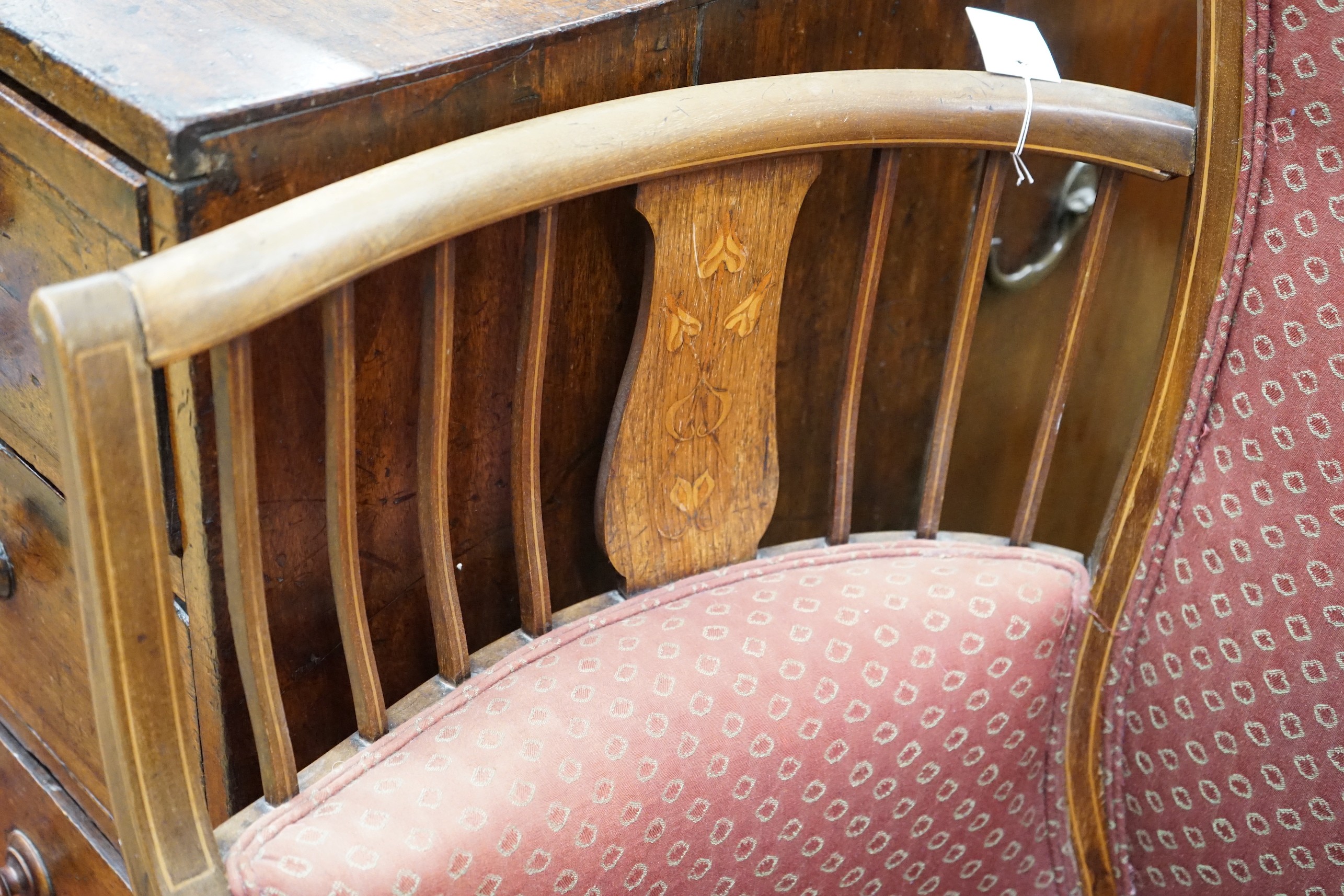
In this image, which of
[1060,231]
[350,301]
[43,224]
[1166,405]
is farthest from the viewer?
[1060,231]

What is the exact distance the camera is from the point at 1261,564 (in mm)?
677

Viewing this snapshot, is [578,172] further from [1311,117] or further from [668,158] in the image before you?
[1311,117]

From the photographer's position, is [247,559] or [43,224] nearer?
[247,559]

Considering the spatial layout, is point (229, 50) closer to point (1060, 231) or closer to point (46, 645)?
point (46, 645)

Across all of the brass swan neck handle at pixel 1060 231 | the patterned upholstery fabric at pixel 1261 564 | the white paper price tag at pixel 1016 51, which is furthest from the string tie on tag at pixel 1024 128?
the brass swan neck handle at pixel 1060 231

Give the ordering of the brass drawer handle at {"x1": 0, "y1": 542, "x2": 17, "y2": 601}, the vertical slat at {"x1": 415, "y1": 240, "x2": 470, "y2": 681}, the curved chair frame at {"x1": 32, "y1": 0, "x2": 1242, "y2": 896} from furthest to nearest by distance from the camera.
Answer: the brass drawer handle at {"x1": 0, "y1": 542, "x2": 17, "y2": 601}, the vertical slat at {"x1": 415, "y1": 240, "x2": 470, "y2": 681}, the curved chair frame at {"x1": 32, "y1": 0, "x2": 1242, "y2": 896}

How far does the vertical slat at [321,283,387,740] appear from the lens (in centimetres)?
49

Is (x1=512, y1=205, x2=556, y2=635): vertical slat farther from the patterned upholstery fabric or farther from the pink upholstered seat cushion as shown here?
the patterned upholstery fabric

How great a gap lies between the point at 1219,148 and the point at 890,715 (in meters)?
0.36

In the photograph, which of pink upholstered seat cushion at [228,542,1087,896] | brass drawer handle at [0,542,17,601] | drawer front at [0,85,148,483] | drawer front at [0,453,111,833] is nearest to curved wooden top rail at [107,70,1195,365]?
drawer front at [0,85,148,483]

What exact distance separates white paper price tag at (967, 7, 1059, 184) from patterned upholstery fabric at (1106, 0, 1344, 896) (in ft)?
0.35

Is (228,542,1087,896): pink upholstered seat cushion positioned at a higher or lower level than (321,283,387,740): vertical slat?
lower

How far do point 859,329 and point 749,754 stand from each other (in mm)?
243

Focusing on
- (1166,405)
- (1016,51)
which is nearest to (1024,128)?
(1016,51)
